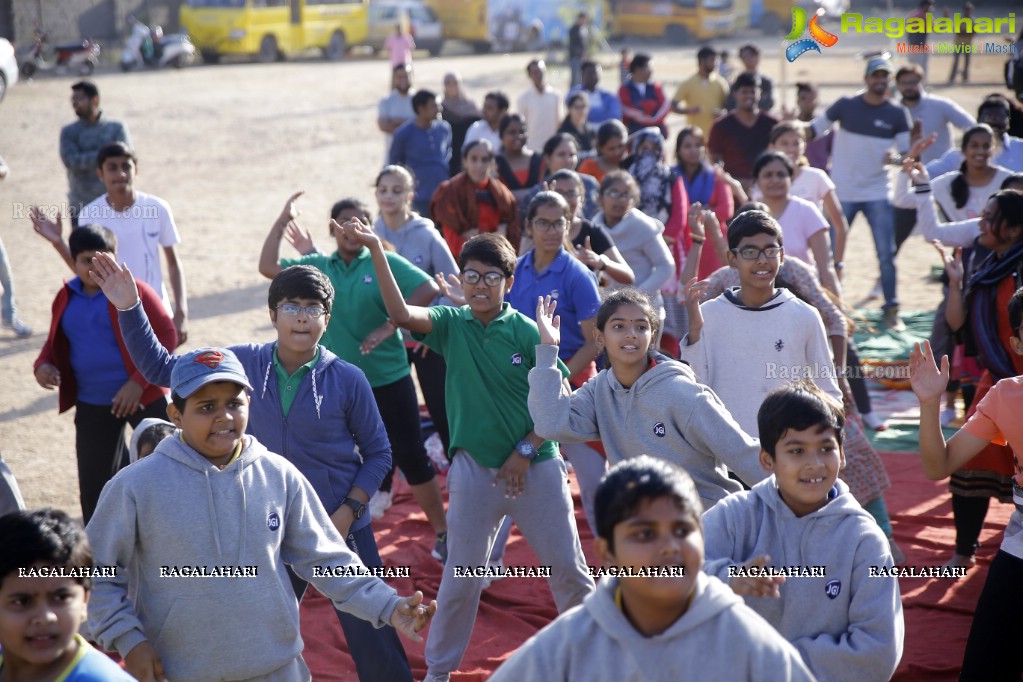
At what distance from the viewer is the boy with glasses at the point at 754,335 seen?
5.10 meters

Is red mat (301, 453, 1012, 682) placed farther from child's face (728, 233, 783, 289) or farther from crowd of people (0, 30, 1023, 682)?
child's face (728, 233, 783, 289)

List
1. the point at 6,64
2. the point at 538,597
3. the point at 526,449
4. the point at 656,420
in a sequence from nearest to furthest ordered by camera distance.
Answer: the point at 656,420, the point at 526,449, the point at 538,597, the point at 6,64

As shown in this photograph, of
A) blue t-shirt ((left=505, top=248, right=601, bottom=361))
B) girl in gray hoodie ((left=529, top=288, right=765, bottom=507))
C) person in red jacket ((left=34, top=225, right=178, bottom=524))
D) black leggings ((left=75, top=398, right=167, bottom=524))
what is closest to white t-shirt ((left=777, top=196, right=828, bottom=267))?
blue t-shirt ((left=505, top=248, right=601, bottom=361))

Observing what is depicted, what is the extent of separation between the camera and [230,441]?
3553 millimetres

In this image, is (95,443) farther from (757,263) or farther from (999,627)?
(999,627)

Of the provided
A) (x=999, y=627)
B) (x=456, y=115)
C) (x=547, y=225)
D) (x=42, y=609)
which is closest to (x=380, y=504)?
(x=547, y=225)

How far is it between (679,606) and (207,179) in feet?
56.1

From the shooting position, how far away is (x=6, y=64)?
67.4ft

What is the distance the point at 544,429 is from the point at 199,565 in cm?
149

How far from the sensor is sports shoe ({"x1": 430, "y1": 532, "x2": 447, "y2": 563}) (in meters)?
6.37

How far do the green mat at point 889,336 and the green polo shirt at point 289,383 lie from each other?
6.10 m

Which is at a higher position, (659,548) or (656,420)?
(659,548)

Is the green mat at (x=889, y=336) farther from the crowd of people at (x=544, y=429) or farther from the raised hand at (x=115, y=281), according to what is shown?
the raised hand at (x=115, y=281)

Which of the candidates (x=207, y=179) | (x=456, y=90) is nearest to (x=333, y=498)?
(x=456, y=90)
